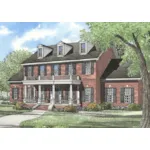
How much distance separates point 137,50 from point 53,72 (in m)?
2.36

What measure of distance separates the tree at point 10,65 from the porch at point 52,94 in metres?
0.55

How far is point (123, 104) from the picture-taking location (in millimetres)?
12820

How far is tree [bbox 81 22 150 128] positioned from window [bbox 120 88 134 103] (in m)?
0.46

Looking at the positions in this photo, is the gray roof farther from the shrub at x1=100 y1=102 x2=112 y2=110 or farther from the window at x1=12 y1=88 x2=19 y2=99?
the shrub at x1=100 y1=102 x2=112 y2=110

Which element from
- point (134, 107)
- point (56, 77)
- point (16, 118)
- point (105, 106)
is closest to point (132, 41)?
point (134, 107)

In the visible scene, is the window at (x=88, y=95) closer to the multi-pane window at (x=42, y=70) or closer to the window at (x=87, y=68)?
the window at (x=87, y=68)

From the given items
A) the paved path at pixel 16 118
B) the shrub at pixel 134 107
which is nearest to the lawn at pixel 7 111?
the paved path at pixel 16 118

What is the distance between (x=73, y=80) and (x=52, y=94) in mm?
701

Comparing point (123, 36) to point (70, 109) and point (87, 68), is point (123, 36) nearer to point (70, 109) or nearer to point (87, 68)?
point (87, 68)

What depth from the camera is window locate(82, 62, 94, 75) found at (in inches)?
508
